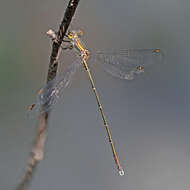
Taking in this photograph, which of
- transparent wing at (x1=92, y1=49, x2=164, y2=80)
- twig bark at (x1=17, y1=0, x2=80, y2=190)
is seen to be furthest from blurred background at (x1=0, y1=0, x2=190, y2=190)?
twig bark at (x1=17, y1=0, x2=80, y2=190)

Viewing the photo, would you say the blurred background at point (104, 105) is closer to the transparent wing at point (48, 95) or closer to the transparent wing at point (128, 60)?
the transparent wing at point (128, 60)

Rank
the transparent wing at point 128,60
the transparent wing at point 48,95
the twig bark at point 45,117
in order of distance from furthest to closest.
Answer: the transparent wing at point 128,60 → the transparent wing at point 48,95 → the twig bark at point 45,117

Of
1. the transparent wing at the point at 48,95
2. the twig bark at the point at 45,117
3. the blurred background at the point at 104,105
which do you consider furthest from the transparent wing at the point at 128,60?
the blurred background at the point at 104,105

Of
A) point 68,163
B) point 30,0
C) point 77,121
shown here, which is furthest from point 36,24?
point 68,163

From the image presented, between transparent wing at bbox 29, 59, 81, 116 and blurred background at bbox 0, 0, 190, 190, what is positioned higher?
blurred background at bbox 0, 0, 190, 190

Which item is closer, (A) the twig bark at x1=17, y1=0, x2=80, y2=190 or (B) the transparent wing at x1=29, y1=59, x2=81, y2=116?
(A) the twig bark at x1=17, y1=0, x2=80, y2=190

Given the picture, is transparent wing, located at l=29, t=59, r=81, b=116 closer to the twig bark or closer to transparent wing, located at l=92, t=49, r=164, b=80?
the twig bark
